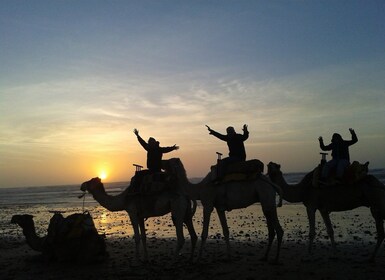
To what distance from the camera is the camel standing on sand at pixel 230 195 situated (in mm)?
11125

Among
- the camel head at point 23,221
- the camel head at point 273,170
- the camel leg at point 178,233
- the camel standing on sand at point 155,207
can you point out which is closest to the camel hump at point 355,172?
the camel head at point 273,170

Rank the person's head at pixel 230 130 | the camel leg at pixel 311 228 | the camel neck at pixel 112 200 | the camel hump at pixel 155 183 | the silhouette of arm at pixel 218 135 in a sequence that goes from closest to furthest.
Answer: the camel hump at pixel 155 183 < the camel leg at pixel 311 228 < the camel neck at pixel 112 200 < the person's head at pixel 230 130 < the silhouette of arm at pixel 218 135

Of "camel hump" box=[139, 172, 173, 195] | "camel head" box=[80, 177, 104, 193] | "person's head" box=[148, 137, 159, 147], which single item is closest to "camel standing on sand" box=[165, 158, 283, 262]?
"camel hump" box=[139, 172, 173, 195]

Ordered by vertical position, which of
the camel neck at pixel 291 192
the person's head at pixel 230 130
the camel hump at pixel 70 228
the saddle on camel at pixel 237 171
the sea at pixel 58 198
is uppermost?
the person's head at pixel 230 130

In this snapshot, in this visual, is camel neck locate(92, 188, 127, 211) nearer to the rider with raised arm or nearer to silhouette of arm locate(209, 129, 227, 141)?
silhouette of arm locate(209, 129, 227, 141)

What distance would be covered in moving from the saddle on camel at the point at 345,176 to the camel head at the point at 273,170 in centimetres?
112

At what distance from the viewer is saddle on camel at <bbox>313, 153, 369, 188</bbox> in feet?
36.5

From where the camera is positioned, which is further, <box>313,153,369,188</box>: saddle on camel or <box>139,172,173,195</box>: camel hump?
<box>139,172,173,195</box>: camel hump

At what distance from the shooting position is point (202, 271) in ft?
33.1

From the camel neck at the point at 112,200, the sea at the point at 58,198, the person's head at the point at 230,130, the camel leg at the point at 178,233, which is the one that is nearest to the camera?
the camel leg at the point at 178,233

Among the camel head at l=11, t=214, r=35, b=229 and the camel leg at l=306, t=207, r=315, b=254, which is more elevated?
the camel head at l=11, t=214, r=35, b=229

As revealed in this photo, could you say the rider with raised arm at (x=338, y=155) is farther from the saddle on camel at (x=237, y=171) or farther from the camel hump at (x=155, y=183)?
the camel hump at (x=155, y=183)

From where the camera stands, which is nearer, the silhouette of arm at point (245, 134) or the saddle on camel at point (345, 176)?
the saddle on camel at point (345, 176)

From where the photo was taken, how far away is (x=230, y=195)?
455 inches
